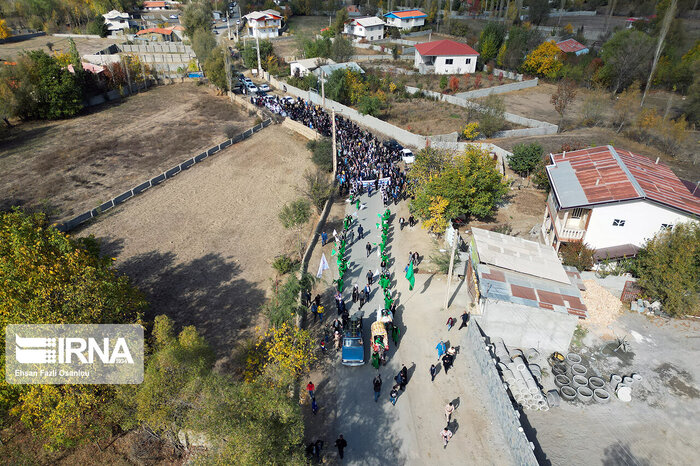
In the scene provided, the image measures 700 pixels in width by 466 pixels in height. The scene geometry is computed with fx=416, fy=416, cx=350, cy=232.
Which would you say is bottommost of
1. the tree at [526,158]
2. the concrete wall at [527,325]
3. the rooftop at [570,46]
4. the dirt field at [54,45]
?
the concrete wall at [527,325]

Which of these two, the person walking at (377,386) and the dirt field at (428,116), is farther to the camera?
the dirt field at (428,116)

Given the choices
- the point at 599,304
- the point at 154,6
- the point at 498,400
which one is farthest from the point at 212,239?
the point at 154,6

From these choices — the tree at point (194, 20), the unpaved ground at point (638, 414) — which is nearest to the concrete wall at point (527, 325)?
the unpaved ground at point (638, 414)

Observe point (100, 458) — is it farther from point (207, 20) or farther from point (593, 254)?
point (207, 20)

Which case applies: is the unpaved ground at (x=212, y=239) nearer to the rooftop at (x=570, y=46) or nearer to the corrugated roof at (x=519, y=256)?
the corrugated roof at (x=519, y=256)

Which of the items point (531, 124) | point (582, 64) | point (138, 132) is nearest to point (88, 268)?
point (138, 132)
